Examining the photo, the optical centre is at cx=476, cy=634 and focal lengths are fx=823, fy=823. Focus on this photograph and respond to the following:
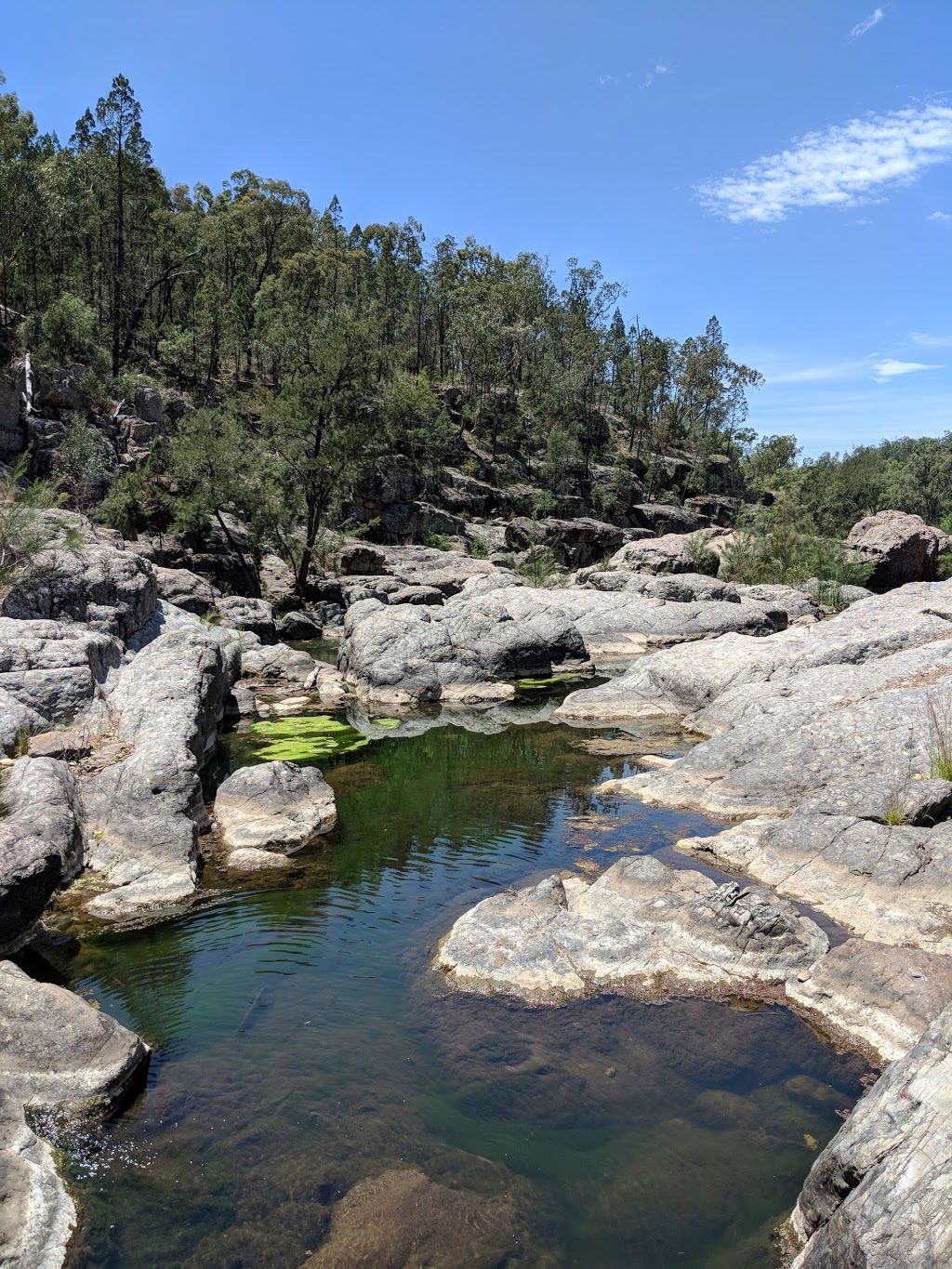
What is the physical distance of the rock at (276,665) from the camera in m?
22.2

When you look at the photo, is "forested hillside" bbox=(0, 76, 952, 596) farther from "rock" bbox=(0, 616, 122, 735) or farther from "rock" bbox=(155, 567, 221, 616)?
"rock" bbox=(0, 616, 122, 735)

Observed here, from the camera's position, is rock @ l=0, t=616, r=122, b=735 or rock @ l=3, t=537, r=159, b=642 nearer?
rock @ l=0, t=616, r=122, b=735

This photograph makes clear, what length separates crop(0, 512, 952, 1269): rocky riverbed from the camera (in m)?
5.07

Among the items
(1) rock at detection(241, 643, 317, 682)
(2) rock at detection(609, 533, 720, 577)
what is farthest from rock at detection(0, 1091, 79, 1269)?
(2) rock at detection(609, 533, 720, 577)

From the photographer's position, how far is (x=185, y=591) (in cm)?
2473

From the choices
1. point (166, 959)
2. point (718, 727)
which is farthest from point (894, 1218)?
point (718, 727)

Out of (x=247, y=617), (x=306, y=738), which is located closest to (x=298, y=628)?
(x=247, y=617)

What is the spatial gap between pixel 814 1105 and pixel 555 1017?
6.99 feet

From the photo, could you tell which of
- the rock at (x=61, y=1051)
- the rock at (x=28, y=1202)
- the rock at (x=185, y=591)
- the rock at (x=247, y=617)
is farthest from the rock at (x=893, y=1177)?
the rock at (x=247, y=617)

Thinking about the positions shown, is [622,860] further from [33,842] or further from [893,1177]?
[33,842]

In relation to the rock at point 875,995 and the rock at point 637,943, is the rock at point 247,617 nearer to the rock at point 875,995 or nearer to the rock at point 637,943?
the rock at point 637,943

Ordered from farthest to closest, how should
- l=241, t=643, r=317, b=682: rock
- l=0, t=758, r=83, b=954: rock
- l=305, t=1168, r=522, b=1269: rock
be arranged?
l=241, t=643, r=317, b=682: rock
l=0, t=758, r=83, b=954: rock
l=305, t=1168, r=522, b=1269: rock

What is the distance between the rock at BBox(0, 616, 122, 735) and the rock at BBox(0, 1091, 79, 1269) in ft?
24.0

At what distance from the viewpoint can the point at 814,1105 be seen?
20.4 feet
